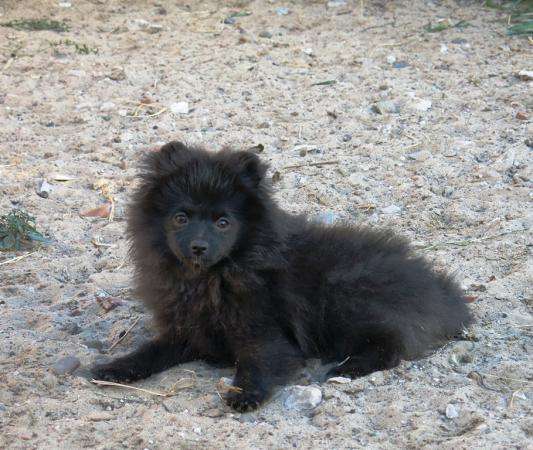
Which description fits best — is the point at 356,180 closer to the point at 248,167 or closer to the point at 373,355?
the point at 248,167

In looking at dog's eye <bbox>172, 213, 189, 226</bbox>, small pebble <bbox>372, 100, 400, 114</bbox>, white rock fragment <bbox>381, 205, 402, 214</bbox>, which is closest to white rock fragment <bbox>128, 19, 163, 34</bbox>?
small pebble <bbox>372, 100, 400, 114</bbox>

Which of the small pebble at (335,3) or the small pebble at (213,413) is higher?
the small pebble at (335,3)

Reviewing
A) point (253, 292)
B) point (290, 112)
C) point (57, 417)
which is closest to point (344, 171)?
point (290, 112)

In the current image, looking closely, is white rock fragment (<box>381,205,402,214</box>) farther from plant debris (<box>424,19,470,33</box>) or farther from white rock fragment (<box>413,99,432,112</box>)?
plant debris (<box>424,19,470,33</box>)

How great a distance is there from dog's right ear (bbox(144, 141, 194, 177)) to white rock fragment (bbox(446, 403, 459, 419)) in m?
2.01

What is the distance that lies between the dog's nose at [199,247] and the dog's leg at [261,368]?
0.62 metres

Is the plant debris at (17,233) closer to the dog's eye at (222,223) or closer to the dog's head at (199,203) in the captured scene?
the dog's head at (199,203)

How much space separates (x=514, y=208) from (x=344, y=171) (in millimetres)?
1453

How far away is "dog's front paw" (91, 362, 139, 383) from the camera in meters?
5.20

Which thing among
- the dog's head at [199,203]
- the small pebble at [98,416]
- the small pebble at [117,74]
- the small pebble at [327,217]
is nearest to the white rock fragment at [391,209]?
the small pebble at [327,217]

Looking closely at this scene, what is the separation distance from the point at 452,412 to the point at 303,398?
78 cm

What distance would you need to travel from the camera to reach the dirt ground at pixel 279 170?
15.2 feet

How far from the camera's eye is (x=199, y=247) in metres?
5.04

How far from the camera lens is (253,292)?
5332 millimetres
